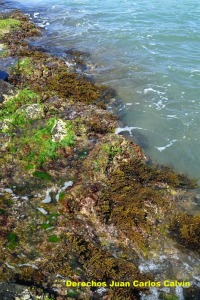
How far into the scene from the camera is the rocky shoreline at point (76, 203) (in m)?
6.85

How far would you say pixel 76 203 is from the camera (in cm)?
873

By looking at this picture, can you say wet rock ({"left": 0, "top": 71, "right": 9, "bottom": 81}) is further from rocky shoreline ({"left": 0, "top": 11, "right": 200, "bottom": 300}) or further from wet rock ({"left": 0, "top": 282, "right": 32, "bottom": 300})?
wet rock ({"left": 0, "top": 282, "right": 32, "bottom": 300})

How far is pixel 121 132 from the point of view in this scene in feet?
41.1

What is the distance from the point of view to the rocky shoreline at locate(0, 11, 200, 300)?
6851 mm

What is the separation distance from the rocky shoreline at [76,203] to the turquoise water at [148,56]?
1.60 meters

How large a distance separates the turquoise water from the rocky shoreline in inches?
63.1

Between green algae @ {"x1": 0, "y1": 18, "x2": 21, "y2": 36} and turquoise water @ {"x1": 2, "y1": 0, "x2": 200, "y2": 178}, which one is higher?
green algae @ {"x1": 0, "y1": 18, "x2": 21, "y2": 36}

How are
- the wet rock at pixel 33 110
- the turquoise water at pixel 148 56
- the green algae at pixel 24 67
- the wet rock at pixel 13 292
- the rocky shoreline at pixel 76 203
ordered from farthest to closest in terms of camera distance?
the green algae at pixel 24 67 → the turquoise water at pixel 148 56 → the wet rock at pixel 33 110 → the rocky shoreline at pixel 76 203 → the wet rock at pixel 13 292

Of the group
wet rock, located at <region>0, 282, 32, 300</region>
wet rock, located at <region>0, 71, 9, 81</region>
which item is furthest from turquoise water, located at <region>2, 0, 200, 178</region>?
wet rock, located at <region>0, 282, 32, 300</region>

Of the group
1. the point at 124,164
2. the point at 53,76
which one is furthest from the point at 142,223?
the point at 53,76

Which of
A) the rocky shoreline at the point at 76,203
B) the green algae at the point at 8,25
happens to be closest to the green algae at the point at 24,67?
the rocky shoreline at the point at 76,203

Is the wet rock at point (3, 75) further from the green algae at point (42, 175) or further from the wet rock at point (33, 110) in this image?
the green algae at point (42, 175)

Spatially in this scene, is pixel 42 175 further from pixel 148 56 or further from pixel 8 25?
pixel 8 25

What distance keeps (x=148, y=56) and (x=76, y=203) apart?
45.1 feet
